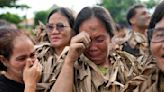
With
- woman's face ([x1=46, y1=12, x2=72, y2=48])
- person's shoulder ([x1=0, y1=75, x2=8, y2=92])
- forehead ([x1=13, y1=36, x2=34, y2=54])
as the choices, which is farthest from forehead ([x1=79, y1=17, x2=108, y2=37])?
woman's face ([x1=46, y1=12, x2=72, y2=48])

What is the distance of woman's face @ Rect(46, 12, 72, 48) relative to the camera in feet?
11.1

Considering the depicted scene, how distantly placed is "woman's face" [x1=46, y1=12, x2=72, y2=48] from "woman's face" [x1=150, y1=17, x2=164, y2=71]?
1.28m

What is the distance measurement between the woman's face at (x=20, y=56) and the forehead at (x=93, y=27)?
14.1 inches

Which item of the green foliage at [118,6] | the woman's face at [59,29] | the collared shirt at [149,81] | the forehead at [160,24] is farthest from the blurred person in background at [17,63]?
the green foliage at [118,6]

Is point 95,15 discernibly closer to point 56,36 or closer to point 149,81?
point 149,81

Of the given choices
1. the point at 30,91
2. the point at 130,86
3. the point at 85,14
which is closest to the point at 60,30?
the point at 85,14

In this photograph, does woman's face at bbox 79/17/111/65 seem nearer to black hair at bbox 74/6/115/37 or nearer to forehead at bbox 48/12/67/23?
black hair at bbox 74/6/115/37

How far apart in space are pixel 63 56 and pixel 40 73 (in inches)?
7.4

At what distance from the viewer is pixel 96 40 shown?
257 cm

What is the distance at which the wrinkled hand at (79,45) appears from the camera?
2.44 metres

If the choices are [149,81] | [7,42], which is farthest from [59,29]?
[149,81]

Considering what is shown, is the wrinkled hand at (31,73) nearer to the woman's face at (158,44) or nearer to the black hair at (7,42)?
the black hair at (7,42)

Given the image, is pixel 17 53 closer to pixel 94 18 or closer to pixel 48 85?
pixel 48 85

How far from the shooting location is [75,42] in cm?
247
